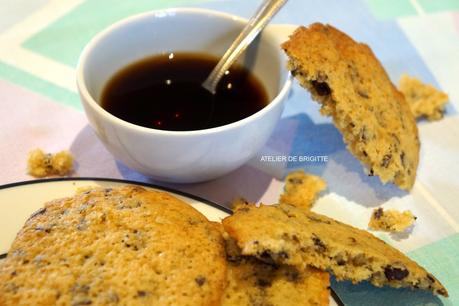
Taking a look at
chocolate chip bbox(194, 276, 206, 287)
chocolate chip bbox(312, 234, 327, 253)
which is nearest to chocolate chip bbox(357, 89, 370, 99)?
chocolate chip bbox(312, 234, 327, 253)

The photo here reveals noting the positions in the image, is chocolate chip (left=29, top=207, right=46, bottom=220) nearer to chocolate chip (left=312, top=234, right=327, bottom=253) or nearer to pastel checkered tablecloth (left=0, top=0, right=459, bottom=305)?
pastel checkered tablecloth (left=0, top=0, right=459, bottom=305)

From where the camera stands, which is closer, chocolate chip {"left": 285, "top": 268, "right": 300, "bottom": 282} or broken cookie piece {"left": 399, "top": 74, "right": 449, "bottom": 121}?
chocolate chip {"left": 285, "top": 268, "right": 300, "bottom": 282}

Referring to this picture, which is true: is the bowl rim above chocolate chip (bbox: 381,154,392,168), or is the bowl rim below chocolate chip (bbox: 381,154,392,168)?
above

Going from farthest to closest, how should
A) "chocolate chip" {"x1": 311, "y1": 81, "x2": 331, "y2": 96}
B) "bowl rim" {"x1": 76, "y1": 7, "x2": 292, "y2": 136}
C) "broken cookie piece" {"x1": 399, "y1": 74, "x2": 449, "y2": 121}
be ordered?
1. "broken cookie piece" {"x1": 399, "y1": 74, "x2": 449, "y2": 121}
2. "chocolate chip" {"x1": 311, "y1": 81, "x2": 331, "y2": 96}
3. "bowl rim" {"x1": 76, "y1": 7, "x2": 292, "y2": 136}

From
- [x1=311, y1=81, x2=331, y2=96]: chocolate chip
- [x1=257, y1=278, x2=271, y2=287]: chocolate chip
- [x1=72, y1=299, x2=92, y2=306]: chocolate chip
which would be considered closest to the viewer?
[x1=72, y1=299, x2=92, y2=306]: chocolate chip

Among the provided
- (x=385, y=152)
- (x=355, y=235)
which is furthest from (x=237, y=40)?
(x=355, y=235)

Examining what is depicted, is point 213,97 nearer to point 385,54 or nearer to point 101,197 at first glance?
point 101,197
